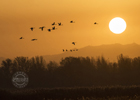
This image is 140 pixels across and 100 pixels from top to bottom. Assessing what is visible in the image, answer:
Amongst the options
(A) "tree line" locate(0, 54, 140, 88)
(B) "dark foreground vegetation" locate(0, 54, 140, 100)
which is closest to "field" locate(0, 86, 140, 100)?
(B) "dark foreground vegetation" locate(0, 54, 140, 100)

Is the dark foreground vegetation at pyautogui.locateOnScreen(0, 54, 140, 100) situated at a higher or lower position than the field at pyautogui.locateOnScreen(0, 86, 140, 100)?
higher

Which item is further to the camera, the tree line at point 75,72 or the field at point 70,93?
the tree line at point 75,72

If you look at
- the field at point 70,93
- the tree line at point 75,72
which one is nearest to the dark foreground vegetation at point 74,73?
the tree line at point 75,72

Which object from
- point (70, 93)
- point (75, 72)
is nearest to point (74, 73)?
point (75, 72)

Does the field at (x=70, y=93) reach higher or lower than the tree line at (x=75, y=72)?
lower

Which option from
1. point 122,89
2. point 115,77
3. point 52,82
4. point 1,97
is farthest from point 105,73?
point 1,97

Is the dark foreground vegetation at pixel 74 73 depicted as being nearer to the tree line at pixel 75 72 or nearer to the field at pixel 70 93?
the tree line at pixel 75 72

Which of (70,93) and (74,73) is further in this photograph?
(74,73)

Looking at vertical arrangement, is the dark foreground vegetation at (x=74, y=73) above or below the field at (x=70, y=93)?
above

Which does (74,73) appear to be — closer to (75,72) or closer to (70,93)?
(75,72)

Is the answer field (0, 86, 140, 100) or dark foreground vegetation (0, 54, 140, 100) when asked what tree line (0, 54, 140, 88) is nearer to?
dark foreground vegetation (0, 54, 140, 100)

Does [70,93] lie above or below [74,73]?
below

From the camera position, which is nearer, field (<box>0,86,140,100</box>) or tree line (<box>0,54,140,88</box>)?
field (<box>0,86,140,100</box>)

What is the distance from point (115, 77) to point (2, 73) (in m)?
31.4
